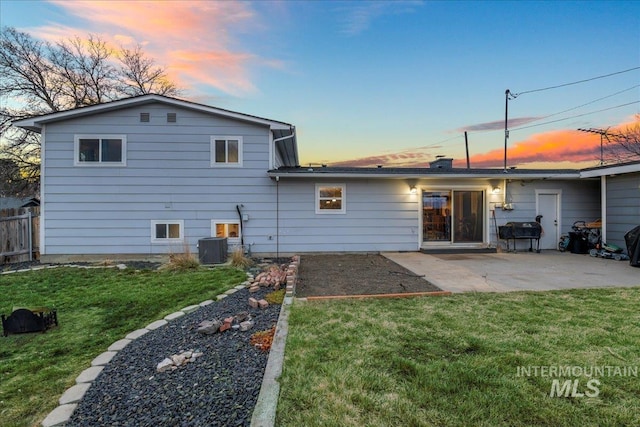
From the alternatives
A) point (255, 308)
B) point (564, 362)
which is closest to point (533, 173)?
point (564, 362)

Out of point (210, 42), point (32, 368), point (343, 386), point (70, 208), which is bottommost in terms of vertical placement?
point (32, 368)

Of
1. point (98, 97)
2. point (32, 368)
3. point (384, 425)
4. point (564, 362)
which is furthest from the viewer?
point (98, 97)

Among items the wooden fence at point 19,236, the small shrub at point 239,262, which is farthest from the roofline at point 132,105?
the small shrub at point 239,262

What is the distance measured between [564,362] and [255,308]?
3384mm

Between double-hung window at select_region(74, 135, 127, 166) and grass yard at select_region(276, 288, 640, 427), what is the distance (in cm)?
763

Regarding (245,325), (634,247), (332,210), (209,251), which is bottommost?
(245,325)

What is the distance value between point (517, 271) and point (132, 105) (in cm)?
1056

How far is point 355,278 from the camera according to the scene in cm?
593

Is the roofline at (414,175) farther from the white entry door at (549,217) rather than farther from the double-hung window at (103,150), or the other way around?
the double-hung window at (103,150)

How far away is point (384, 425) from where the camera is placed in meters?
1.77

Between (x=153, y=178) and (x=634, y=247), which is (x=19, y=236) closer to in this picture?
(x=153, y=178)

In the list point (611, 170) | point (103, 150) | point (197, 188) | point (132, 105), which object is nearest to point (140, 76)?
point (132, 105)

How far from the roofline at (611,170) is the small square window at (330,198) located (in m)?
7.19

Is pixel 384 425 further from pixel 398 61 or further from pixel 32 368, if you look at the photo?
pixel 398 61
